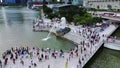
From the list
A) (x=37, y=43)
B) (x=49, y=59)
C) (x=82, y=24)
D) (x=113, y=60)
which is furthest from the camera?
(x=82, y=24)

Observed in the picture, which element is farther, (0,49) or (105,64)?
(0,49)

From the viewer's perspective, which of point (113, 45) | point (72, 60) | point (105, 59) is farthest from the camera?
point (113, 45)

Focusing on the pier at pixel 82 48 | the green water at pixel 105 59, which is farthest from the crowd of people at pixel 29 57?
the green water at pixel 105 59

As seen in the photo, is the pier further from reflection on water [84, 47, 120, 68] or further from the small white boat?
the small white boat

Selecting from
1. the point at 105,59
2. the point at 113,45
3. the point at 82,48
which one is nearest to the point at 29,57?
the point at 82,48

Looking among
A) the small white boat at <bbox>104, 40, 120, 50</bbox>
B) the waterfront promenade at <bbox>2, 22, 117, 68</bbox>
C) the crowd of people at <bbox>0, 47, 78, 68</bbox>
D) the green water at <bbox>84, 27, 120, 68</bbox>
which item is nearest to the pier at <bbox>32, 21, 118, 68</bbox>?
the waterfront promenade at <bbox>2, 22, 117, 68</bbox>

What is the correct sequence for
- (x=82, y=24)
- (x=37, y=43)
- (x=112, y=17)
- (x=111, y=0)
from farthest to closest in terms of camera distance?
(x=111, y=0) < (x=112, y=17) < (x=82, y=24) < (x=37, y=43)

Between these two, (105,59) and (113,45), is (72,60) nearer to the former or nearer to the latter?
(105,59)

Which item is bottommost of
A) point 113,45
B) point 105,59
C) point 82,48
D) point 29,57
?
point 105,59

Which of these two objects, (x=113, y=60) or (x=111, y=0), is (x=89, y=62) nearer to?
(x=113, y=60)

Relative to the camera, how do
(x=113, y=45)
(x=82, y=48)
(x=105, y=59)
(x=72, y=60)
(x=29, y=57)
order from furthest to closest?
(x=113, y=45) < (x=82, y=48) < (x=105, y=59) < (x=29, y=57) < (x=72, y=60)

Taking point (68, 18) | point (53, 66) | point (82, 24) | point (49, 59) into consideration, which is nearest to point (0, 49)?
point (49, 59)
